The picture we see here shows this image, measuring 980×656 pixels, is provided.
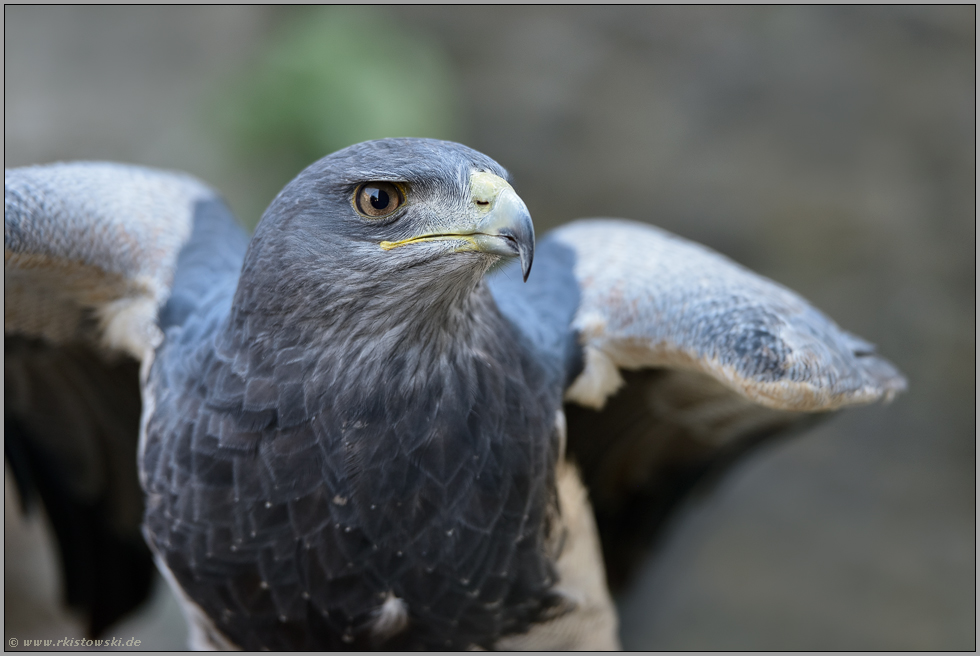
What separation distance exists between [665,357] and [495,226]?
1.14 metres

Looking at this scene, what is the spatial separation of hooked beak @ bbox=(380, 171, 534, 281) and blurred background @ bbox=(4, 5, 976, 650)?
4320 mm

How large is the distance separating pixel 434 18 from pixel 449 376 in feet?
18.2

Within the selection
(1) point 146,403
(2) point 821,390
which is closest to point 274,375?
(1) point 146,403

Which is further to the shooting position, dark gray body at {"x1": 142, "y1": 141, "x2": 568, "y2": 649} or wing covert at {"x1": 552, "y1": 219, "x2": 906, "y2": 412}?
wing covert at {"x1": 552, "y1": 219, "x2": 906, "y2": 412}

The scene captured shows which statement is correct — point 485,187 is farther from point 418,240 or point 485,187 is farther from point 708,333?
point 708,333

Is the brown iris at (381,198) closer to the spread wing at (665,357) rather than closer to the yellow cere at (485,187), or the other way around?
the yellow cere at (485,187)

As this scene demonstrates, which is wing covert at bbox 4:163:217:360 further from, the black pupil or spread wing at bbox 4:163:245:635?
the black pupil

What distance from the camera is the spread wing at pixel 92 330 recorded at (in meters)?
2.84

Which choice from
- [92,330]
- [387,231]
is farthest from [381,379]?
[92,330]

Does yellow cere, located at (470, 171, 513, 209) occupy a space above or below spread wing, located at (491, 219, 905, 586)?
above

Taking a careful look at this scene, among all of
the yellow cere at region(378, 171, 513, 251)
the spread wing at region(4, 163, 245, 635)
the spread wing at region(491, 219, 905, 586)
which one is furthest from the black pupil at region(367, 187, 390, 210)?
the spread wing at region(4, 163, 245, 635)

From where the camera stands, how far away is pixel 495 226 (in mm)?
1935

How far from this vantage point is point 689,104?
21.6 feet

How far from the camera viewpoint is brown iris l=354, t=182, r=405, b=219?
204cm
